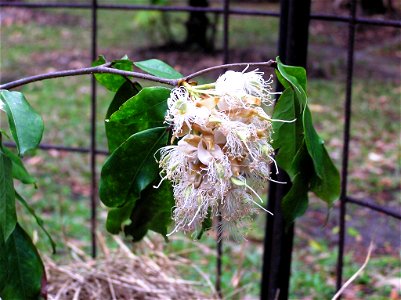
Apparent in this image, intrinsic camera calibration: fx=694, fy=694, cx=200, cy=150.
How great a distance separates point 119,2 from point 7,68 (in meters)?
3.39

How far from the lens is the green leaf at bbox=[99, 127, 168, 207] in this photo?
0.97 m

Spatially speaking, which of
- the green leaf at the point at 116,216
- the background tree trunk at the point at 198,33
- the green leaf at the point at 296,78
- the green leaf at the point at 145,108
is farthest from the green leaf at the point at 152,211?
the background tree trunk at the point at 198,33

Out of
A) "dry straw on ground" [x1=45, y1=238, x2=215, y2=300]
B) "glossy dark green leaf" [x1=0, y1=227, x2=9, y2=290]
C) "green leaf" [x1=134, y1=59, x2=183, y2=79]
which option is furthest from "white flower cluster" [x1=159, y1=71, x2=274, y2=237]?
"dry straw on ground" [x1=45, y1=238, x2=215, y2=300]

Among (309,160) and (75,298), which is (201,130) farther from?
(75,298)

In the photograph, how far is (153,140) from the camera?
0.97 m

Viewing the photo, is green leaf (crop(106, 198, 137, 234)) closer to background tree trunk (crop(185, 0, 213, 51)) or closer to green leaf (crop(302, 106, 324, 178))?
green leaf (crop(302, 106, 324, 178))

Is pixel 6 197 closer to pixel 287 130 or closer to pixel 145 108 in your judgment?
pixel 145 108

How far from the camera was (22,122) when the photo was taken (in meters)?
0.95

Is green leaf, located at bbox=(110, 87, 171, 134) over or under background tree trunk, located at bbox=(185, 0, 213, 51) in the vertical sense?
over

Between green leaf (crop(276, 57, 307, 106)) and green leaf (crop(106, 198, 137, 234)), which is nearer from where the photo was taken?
green leaf (crop(276, 57, 307, 106))

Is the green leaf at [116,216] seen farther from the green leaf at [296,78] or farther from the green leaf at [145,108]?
the green leaf at [296,78]

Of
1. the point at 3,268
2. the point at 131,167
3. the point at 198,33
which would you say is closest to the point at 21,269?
the point at 3,268

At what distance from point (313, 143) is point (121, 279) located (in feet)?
2.37

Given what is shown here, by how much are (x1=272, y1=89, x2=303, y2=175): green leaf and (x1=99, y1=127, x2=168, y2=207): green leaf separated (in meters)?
0.17
